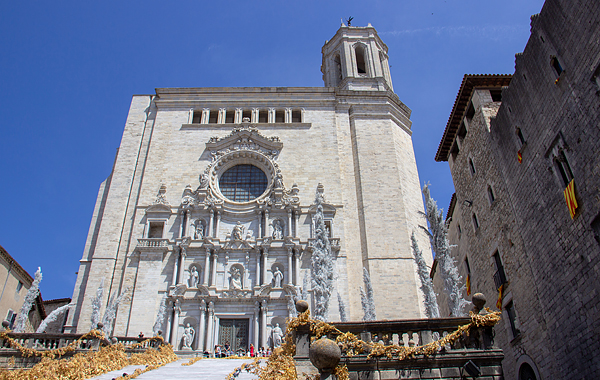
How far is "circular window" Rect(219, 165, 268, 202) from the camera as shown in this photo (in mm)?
25938

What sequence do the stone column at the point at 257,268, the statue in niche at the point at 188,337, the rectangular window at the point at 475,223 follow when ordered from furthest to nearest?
1. the stone column at the point at 257,268
2. the rectangular window at the point at 475,223
3. the statue in niche at the point at 188,337

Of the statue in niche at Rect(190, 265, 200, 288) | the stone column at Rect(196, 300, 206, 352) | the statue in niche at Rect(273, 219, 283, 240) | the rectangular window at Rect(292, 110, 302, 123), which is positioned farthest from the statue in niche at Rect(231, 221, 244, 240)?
the rectangular window at Rect(292, 110, 302, 123)

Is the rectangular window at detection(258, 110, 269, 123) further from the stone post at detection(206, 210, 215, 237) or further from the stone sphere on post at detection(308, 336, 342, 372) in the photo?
the stone sphere on post at detection(308, 336, 342, 372)

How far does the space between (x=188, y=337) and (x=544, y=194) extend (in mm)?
15673

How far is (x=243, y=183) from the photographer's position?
86.8 ft

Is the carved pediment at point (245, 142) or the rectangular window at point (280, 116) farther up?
the rectangular window at point (280, 116)

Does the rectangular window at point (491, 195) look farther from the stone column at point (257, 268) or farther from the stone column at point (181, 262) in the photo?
the stone column at point (181, 262)

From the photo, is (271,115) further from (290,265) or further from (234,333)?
(234,333)

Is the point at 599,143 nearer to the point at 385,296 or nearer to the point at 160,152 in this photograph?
the point at 385,296

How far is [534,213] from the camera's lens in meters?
15.3

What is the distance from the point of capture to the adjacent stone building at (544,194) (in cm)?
1224

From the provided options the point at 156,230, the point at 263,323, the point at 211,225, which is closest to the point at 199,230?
the point at 211,225

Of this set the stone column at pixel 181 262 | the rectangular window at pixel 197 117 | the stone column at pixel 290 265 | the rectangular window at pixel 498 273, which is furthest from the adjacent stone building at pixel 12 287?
the rectangular window at pixel 498 273

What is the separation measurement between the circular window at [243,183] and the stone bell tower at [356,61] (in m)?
9.59
